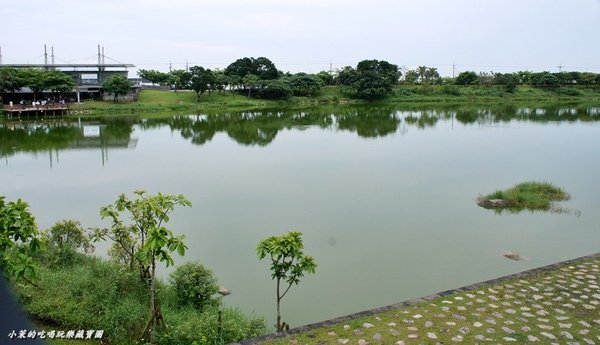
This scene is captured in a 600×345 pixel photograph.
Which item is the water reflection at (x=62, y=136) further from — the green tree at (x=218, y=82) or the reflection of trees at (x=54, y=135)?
the green tree at (x=218, y=82)

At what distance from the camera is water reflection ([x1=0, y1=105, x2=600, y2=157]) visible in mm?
24734

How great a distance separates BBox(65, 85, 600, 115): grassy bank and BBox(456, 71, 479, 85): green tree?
6.06 feet

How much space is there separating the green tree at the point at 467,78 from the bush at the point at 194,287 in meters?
68.7

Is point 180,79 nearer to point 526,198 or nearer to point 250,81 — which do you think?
point 250,81

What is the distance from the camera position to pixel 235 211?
11828 mm

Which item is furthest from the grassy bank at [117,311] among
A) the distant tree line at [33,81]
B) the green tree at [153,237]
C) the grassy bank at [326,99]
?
the distant tree line at [33,81]

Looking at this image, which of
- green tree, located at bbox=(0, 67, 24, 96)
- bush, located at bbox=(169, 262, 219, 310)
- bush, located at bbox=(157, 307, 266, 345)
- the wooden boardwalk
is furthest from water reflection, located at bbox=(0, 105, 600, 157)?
bush, located at bbox=(157, 307, 266, 345)

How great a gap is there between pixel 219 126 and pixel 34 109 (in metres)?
16.9

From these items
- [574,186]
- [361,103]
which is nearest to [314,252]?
[574,186]

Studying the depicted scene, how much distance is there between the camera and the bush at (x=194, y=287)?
21.8 feet

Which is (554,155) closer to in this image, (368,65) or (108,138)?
(108,138)

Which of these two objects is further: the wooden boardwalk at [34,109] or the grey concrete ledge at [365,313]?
the wooden boardwalk at [34,109]

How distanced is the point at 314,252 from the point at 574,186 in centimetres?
995

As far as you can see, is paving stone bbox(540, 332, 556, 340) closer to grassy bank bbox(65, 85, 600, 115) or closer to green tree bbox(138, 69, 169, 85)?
grassy bank bbox(65, 85, 600, 115)
